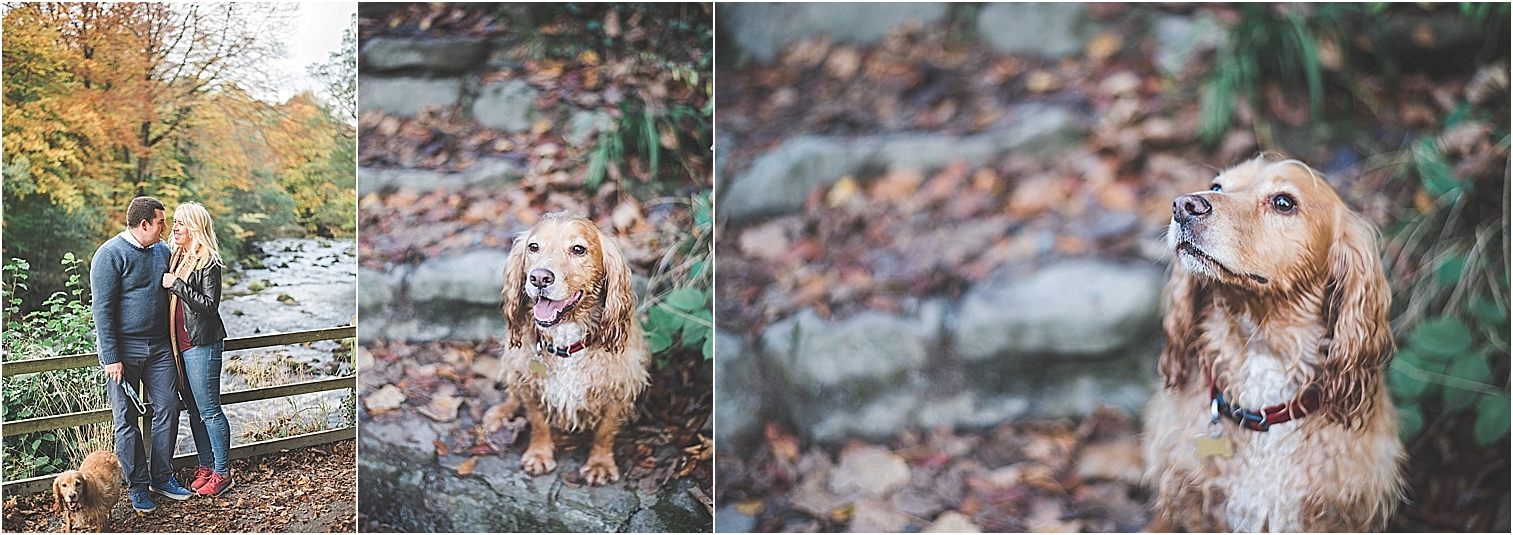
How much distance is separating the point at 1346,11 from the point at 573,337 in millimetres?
2199

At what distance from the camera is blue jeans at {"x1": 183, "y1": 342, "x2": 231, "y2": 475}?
7.50 feet

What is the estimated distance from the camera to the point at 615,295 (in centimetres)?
231

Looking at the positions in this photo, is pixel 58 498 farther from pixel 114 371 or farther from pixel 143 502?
pixel 114 371

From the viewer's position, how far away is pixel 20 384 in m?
2.27

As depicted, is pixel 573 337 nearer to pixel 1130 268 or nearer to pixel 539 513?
pixel 539 513

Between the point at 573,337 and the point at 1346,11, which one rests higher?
the point at 1346,11

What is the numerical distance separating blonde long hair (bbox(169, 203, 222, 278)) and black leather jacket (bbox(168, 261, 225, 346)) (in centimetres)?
2

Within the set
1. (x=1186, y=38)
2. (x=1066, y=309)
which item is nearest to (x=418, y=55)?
(x=1066, y=309)

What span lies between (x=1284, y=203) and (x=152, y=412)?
299 cm

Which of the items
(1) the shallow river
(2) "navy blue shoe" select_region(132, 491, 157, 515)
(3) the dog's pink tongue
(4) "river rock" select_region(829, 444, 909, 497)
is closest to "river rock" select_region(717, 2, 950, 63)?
(3) the dog's pink tongue

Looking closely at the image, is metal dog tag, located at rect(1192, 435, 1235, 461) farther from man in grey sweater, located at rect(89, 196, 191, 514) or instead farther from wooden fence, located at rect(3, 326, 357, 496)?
man in grey sweater, located at rect(89, 196, 191, 514)

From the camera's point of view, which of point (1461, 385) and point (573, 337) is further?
point (573, 337)

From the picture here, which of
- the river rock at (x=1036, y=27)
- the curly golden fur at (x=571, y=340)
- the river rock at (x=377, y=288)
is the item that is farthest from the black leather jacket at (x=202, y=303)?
the river rock at (x=1036, y=27)

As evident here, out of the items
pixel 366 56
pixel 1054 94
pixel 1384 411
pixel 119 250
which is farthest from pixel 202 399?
pixel 1384 411
